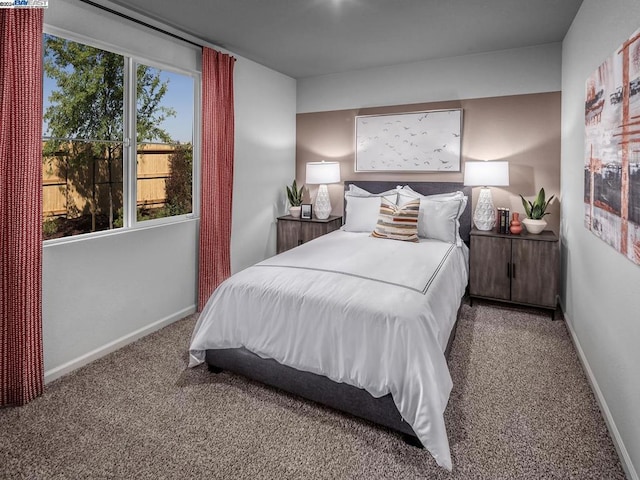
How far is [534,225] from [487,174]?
2.14 feet

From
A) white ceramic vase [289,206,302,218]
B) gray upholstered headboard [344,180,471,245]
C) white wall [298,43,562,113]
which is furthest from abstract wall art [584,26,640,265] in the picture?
white ceramic vase [289,206,302,218]

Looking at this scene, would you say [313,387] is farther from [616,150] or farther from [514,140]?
[514,140]

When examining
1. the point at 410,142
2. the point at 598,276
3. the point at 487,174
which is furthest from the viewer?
the point at 410,142

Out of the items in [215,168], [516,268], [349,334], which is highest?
[215,168]

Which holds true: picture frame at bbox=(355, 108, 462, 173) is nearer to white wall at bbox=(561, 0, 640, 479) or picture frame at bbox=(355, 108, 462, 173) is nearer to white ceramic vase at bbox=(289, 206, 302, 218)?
white ceramic vase at bbox=(289, 206, 302, 218)

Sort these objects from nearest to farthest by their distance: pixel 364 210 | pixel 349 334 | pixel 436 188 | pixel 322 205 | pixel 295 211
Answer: pixel 349 334, pixel 364 210, pixel 436 188, pixel 322 205, pixel 295 211

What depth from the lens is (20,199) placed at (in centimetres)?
219

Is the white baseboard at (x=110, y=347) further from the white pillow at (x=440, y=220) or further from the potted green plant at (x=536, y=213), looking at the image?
the potted green plant at (x=536, y=213)

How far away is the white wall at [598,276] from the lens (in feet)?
5.83

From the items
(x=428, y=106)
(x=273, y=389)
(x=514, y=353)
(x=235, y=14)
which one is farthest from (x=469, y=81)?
(x=273, y=389)

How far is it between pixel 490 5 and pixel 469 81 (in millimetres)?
1300

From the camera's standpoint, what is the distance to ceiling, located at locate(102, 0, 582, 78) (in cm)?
293

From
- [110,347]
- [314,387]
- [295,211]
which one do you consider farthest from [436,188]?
[110,347]

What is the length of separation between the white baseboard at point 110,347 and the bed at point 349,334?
0.82 m
